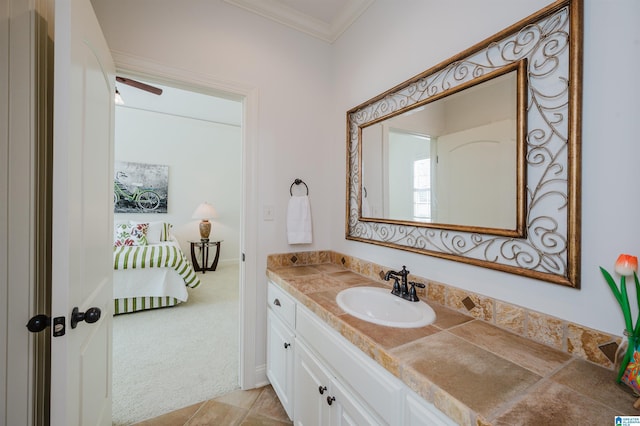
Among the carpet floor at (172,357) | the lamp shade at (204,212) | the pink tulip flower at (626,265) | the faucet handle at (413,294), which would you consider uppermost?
the lamp shade at (204,212)

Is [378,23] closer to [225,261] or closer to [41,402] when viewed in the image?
[41,402]

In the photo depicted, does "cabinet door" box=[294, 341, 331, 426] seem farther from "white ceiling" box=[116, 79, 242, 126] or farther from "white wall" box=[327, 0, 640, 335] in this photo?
"white ceiling" box=[116, 79, 242, 126]

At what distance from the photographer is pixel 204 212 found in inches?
192

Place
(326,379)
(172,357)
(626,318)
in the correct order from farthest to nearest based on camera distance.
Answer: (172,357)
(326,379)
(626,318)

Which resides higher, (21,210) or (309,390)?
(21,210)

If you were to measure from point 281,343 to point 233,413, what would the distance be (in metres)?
0.54

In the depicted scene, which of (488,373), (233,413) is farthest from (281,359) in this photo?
(488,373)

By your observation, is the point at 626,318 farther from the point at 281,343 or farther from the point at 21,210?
the point at 21,210

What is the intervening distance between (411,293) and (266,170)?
4.12ft

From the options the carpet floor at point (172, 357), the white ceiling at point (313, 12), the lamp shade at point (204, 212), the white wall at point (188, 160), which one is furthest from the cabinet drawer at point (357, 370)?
the white wall at point (188, 160)

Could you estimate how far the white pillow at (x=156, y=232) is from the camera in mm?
4204

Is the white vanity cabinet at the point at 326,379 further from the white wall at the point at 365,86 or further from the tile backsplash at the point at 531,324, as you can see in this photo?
the tile backsplash at the point at 531,324

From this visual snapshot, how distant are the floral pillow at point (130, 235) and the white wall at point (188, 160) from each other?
2.49 ft

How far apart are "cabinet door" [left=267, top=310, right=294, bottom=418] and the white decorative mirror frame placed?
3.32 feet
